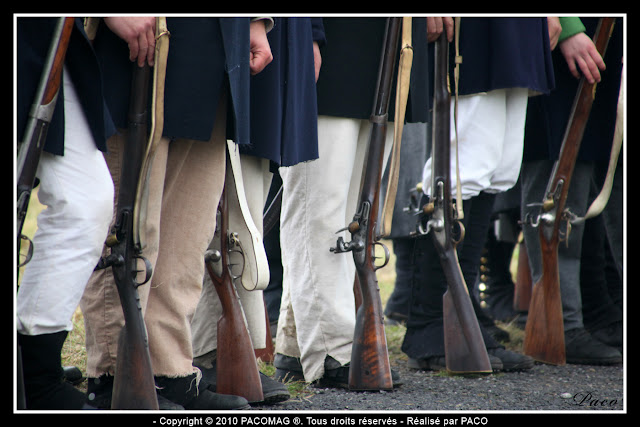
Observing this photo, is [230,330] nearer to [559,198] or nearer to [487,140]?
[487,140]

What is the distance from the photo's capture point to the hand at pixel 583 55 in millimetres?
3865

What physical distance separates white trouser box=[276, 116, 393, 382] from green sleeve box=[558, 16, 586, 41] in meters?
1.48

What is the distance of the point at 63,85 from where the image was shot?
209 centimetres

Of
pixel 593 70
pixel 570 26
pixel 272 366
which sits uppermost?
pixel 570 26

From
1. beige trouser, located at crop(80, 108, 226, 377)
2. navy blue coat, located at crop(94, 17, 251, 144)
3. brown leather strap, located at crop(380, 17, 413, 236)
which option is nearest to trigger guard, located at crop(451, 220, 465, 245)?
brown leather strap, located at crop(380, 17, 413, 236)

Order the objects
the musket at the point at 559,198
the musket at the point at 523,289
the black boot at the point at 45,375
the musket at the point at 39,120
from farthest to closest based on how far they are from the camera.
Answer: the musket at the point at 523,289 → the musket at the point at 559,198 → the black boot at the point at 45,375 → the musket at the point at 39,120

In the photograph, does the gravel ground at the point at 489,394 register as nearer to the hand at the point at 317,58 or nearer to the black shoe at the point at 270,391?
the black shoe at the point at 270,391

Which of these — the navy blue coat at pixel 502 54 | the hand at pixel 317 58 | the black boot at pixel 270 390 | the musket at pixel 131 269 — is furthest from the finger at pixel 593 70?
the musket at pixel 131 269

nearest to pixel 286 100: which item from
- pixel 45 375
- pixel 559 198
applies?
pixel 45 375

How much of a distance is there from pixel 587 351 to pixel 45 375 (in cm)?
277

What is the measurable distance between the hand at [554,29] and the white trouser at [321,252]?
4.33ft

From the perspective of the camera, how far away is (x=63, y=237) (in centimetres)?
201

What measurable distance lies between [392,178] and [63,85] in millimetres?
1486

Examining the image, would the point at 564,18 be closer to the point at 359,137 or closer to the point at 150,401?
the point at 359,137
